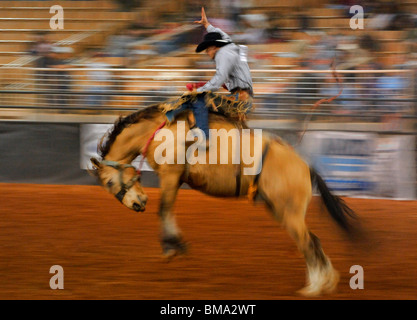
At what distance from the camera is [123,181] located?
5973 mm

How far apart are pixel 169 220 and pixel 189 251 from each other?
3.37 ft

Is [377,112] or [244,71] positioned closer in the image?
[244,71]

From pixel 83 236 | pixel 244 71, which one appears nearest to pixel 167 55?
pixel 83 236

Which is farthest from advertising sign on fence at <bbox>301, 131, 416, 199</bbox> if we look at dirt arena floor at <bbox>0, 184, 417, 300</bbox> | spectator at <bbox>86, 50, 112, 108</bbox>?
spectator at <bbox>86, 50, 112, 108</bbox>

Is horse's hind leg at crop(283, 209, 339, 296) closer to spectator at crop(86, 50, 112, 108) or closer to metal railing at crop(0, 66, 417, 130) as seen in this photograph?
metal railing at crop(0, 66, 417, 130)

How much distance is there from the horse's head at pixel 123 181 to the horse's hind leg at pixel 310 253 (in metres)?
1.36

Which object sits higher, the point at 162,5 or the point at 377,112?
the point at 162,5

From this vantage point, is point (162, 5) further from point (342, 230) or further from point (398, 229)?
point (342, 230)

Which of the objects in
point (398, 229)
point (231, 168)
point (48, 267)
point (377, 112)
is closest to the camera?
point (231, 168)

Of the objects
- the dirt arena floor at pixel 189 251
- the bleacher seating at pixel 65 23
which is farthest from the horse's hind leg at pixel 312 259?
the bleacher seating at pixel 65 23

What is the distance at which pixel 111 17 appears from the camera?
13516 mm

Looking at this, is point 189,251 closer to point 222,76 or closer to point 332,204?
point 332,204

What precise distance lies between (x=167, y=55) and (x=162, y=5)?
5.17 feet

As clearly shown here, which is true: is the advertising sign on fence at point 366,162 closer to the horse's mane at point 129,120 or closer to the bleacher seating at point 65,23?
the horse's mane at point 129,120
